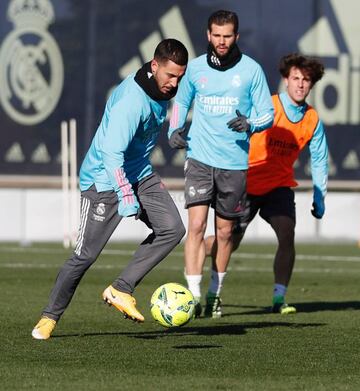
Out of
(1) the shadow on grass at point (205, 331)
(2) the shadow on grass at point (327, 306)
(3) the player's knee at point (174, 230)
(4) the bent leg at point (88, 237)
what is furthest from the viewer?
(2) the shadow on grass at point (327, 306)

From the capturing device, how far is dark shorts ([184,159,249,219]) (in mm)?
11391

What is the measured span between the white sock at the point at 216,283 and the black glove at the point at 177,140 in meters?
1.18

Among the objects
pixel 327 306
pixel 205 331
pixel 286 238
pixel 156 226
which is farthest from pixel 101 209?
pixel 327 306

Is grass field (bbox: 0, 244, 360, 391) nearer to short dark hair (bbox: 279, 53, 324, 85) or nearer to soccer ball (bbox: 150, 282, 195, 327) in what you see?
soccer ball (bbox: 150, 282, 195, 327)

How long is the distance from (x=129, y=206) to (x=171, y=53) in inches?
38.9

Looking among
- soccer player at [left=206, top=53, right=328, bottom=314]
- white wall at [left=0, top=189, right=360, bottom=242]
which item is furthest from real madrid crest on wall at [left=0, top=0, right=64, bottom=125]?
soccer player at [left=206, top=53, right=328, bottom=314]

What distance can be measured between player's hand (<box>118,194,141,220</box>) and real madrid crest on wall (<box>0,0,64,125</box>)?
54.6ft

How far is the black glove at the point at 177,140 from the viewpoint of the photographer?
35.9 ft

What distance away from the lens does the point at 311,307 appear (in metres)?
12.5

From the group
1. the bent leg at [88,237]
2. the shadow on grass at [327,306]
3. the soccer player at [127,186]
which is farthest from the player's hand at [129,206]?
the shadow on grass at [327,306]

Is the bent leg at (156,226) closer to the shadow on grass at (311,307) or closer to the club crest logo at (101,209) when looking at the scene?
the club crest logo at (101,209)

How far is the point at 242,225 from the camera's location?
12031mm

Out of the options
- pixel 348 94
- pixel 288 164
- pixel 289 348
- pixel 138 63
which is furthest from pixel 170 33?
pixel 289 348

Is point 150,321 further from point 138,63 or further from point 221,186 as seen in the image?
point 138,63
